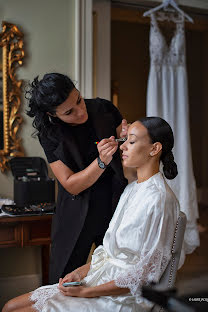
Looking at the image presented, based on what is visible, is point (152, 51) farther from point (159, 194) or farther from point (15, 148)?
point (159, 194)

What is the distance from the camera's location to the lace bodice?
3.23 m

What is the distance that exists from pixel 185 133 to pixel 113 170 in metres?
1.52

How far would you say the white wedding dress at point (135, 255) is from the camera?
140 cm

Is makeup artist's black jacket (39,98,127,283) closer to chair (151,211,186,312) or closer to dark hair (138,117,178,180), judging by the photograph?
dark hair (138,117,178,180)

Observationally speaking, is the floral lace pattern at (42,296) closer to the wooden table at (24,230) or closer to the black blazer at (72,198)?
the black blazer at (72,198)

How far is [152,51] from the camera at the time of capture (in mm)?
3250

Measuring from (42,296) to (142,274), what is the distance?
429mm

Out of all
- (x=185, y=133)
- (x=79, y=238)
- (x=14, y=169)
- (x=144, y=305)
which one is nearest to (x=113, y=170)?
(x=79, y=238)

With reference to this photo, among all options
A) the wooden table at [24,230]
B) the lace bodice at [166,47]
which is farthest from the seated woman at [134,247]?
the lace bodice at [166,47]

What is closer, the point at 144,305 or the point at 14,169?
the point at 144,305

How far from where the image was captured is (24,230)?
244cm

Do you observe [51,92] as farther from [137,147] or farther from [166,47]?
[166,47]

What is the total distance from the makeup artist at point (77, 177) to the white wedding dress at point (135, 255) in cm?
32

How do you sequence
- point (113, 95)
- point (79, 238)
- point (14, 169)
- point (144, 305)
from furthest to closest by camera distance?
point (113, 95) < point (14, 169) < point (79, 238) < point (144, 305)
